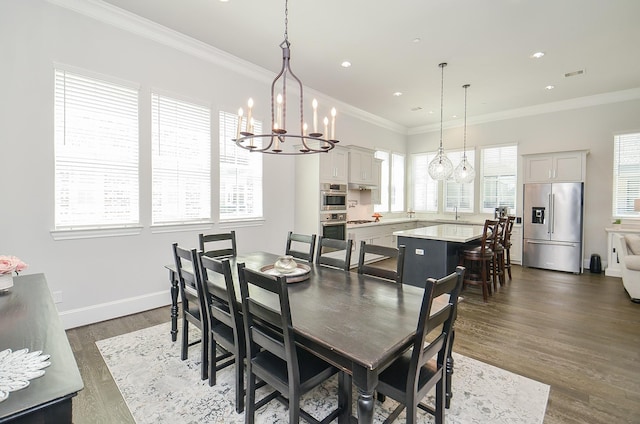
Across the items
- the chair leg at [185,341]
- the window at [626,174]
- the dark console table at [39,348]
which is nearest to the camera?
the dark console table at [39,348]

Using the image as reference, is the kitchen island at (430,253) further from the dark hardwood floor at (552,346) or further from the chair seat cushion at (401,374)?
the chair seat cushion at (401,374)

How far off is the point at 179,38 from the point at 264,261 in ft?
10.0

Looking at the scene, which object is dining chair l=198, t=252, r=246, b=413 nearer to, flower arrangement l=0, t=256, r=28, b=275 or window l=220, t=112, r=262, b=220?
flower arrangement l=0, t=256, r=28, b=275

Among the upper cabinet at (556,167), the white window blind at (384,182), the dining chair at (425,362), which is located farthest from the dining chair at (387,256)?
the upper cabinet at (556,167)

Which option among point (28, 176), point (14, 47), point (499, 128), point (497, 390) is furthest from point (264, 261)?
point (499, 128)

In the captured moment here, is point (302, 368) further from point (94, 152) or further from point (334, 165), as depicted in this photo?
point (334, 165)

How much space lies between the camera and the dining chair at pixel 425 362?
1.42m

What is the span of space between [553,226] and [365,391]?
629 centimetres

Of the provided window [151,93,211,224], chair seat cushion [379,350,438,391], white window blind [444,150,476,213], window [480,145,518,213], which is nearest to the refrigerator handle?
window [480,145,518,213]

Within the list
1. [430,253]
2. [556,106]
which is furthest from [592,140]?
[430,253]

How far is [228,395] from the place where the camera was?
2168mm

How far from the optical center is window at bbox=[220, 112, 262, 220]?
14.5 feet

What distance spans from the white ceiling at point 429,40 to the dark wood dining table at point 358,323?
9.35 feet

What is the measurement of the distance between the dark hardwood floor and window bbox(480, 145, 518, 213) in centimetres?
263
